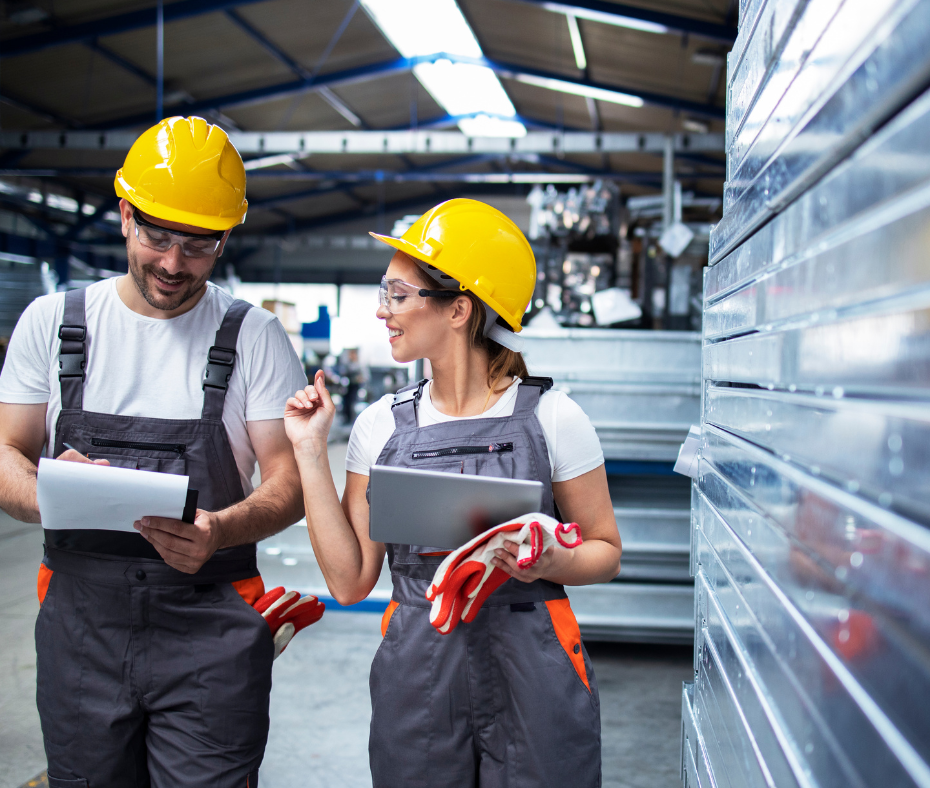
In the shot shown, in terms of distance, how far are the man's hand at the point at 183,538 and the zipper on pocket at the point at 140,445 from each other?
0.16m

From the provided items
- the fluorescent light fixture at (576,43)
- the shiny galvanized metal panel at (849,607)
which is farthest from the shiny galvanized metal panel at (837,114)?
the fluorescent light fixture at (576,43)

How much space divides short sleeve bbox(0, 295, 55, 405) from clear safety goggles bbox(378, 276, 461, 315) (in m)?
0.72

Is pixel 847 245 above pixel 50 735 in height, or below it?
above

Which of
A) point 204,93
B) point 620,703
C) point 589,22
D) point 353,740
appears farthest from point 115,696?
point 204,93

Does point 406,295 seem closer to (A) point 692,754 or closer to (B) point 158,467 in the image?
(B) point 158,467

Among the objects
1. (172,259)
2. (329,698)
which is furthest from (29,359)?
(329,698)

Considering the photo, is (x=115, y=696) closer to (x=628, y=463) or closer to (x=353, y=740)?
(x=353, y=740)

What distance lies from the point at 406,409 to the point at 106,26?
7.94 meters

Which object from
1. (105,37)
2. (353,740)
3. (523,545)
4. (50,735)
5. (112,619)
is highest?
(105,37)

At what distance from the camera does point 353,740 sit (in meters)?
3.21

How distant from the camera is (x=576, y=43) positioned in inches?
335

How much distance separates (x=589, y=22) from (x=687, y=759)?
786cm

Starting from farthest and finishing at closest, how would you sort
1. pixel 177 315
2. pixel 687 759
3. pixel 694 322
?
1. pixel 694 322
2. pixel 177 315
3. pixel 687 759

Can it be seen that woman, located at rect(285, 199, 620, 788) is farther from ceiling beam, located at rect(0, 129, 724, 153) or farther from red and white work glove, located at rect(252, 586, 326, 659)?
ceiling beam, located at rect(0, 129, 724, 153)
